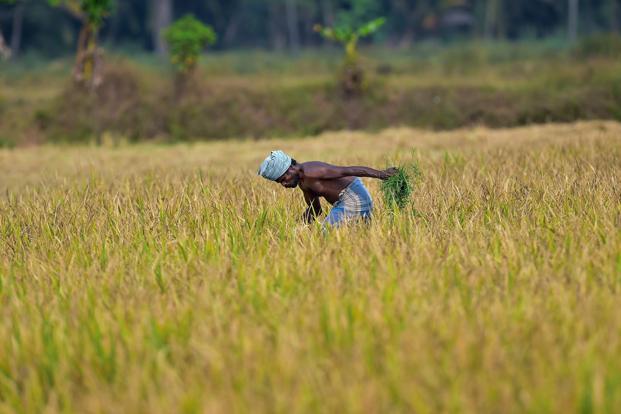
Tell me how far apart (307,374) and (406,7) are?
43.1m

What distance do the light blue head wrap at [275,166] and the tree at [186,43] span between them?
14762 mm

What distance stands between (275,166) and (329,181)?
49cm

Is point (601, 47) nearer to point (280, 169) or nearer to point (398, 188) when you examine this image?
point (398, 188)

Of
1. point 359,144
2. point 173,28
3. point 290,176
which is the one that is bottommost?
point 359,144

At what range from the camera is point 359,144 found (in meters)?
15.1

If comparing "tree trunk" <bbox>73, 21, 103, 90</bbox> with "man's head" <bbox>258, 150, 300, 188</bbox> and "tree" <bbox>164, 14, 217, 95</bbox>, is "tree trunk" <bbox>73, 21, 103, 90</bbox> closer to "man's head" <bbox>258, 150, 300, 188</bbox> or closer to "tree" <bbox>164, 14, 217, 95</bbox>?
"tree" <bbox>164, 14, 217, 95</bbox>

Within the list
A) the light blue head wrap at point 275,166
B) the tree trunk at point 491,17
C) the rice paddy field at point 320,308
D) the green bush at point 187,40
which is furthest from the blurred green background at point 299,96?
the light blue head wrap at point 275,166

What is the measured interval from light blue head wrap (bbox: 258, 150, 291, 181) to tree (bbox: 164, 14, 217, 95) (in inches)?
581

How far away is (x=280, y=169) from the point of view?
5688 millimetres

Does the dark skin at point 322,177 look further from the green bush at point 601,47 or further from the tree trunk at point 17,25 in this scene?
the tree trunk at point 17,25

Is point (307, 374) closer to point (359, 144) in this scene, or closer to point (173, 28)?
point (359, 144)

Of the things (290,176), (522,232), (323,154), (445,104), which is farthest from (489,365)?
(445,104)

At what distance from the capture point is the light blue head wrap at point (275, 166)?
564 centimetres

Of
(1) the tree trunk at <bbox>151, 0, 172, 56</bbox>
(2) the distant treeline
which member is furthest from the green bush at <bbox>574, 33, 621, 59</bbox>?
(1) the tree trunk at <bbox>151, 0, 172, 56</bbox>
